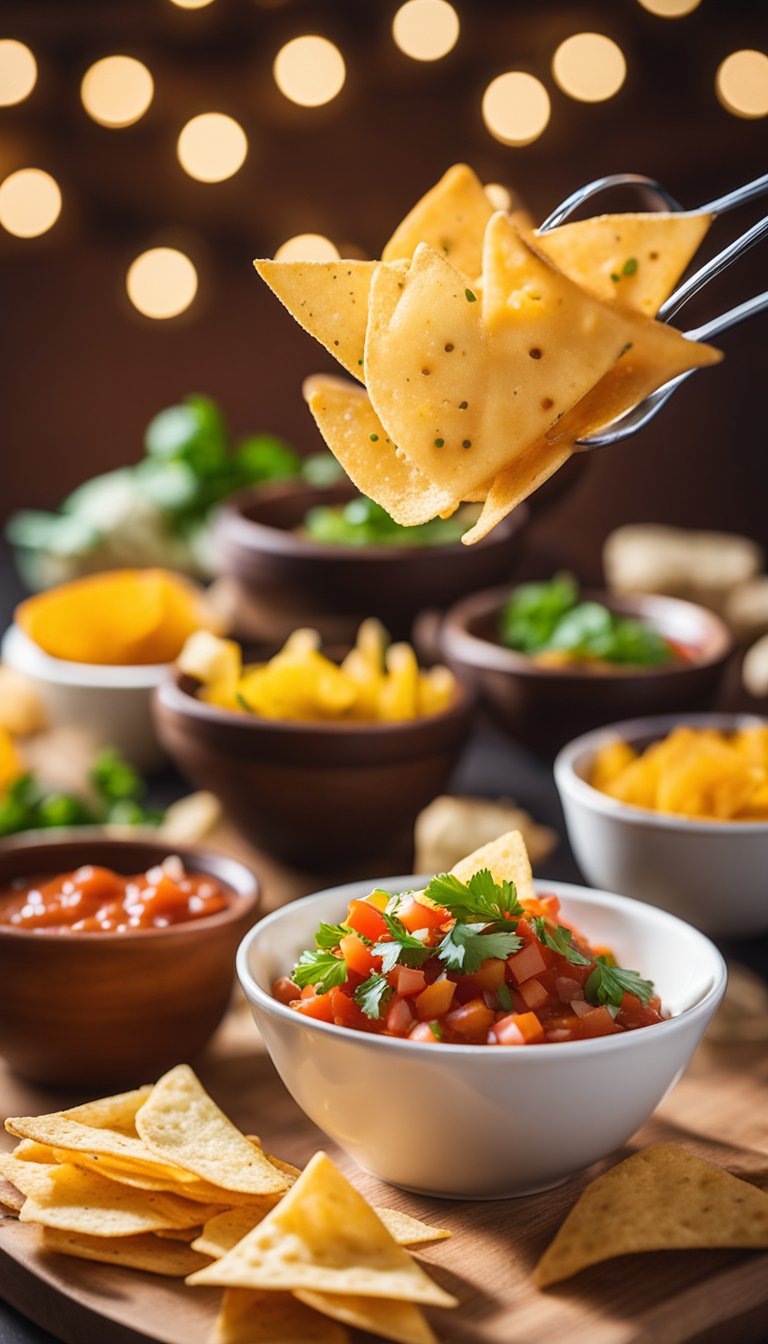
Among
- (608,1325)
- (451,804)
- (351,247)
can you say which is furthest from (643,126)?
(608,1325)

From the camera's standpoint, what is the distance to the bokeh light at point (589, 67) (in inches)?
181

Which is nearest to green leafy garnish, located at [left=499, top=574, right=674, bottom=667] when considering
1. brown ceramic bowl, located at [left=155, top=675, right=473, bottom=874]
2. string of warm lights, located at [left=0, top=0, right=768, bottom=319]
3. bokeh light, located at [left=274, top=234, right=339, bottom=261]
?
brown ceramic bowl, located at [left=155, top=675, right=473, bottom=874]

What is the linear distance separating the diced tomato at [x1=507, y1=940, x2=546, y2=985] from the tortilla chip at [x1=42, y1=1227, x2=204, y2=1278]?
16.0 inches

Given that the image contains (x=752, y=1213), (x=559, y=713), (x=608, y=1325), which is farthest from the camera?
(x=559, y=713)

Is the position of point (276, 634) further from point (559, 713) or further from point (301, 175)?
point (301, 175)

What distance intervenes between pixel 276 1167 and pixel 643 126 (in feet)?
12.3

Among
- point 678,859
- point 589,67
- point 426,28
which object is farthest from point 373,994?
point 426,28

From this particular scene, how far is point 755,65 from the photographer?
4418 mm

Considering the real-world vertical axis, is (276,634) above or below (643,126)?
below

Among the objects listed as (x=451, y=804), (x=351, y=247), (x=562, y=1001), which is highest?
(x=351, y=247)

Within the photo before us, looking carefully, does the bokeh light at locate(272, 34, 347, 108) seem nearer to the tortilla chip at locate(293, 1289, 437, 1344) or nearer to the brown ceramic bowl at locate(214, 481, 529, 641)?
the brown ceramic bowl at locate(214, 481, 529, 641)

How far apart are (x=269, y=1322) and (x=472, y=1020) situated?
0.34m

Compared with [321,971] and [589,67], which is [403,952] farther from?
[589,67]

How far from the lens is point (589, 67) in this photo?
464 cm
